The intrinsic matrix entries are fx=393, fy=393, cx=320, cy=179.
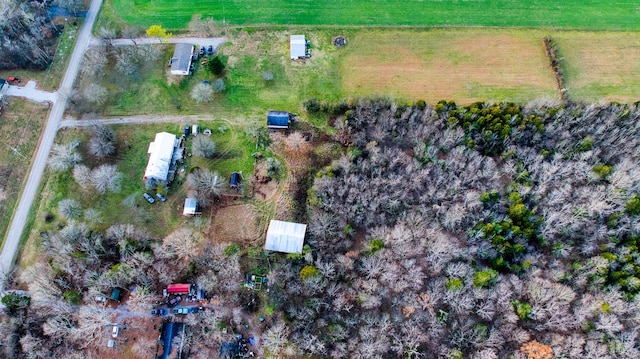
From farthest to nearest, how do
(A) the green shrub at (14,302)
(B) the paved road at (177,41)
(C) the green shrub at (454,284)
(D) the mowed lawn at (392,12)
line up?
(D) the mowed lawn at (392,12)
(B) the paved road at (177,41)
(C) the green shrub at (454,284)
(A) the green shrub at (14,302)

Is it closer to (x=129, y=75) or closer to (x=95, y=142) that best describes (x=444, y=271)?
(x=95, y=142)

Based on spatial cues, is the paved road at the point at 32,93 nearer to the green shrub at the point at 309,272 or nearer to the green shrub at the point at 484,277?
the green shrub at the point at 309,272

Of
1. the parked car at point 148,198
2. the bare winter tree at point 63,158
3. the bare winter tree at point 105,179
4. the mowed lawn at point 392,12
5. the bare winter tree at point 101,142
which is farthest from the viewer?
the mowed lawn at point 392,12

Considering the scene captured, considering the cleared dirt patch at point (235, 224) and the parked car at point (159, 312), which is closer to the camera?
the parked car at point (159, 312)

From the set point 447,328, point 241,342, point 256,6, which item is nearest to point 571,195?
point 447,328

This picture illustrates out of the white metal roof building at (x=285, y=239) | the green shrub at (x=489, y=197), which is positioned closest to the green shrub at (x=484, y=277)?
the green shrub at (x=489, y=197)

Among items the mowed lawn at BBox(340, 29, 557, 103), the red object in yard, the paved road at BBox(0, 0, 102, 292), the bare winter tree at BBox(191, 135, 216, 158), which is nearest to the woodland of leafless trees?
the red object in yard
